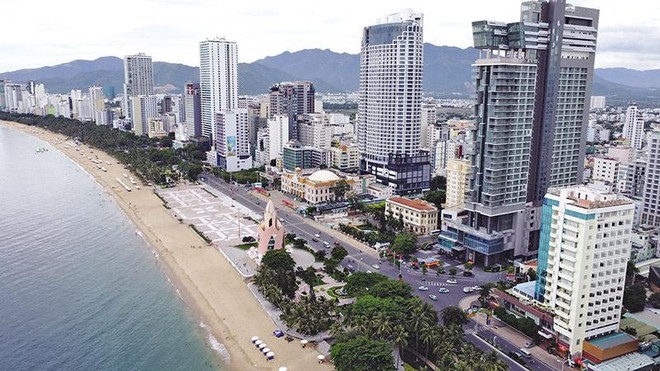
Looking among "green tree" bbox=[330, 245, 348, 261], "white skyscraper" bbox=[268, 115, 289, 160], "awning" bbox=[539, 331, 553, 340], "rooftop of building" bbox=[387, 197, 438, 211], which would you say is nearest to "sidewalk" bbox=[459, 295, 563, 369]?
"awning" bbox=[539, 331, 553, 340]

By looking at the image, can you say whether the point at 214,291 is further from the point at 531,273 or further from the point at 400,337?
the point at 531,273

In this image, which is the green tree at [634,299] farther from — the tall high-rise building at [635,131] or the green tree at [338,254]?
the tall high-rise building at [635,131]

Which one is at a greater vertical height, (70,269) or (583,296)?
(583,296)

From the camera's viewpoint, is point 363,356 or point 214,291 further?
point 214,291

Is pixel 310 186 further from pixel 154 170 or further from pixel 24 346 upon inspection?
pixel 24 346

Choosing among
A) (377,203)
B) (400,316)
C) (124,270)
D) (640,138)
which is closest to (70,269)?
(124,270)

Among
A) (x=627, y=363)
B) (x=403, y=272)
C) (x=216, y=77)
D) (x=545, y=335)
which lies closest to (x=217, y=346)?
(x=403, y=272)
